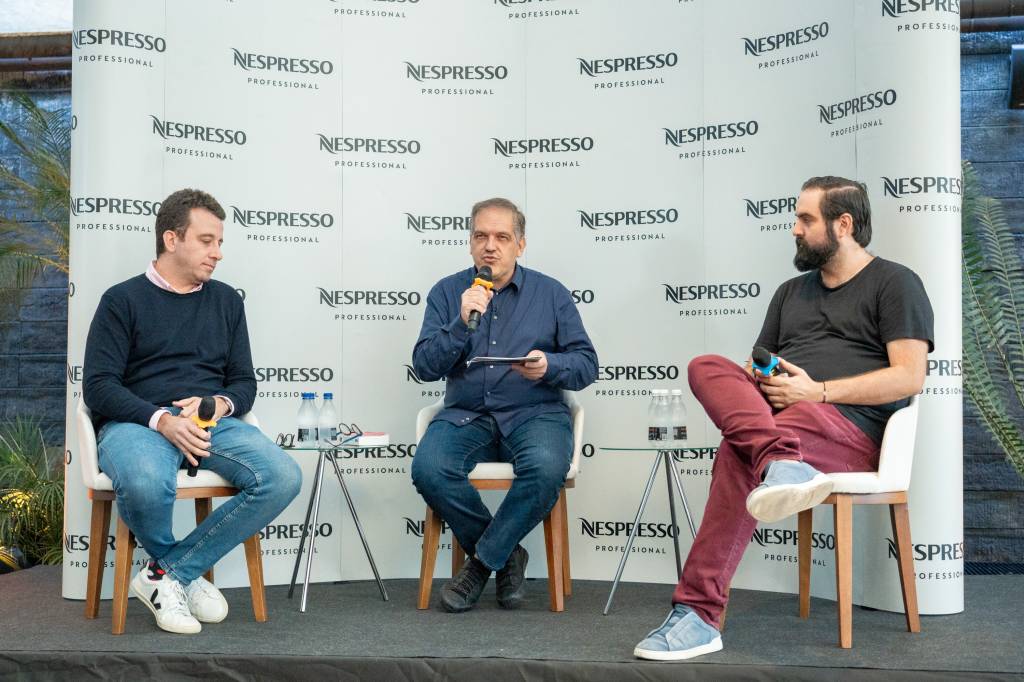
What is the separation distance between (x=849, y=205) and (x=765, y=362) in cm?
65

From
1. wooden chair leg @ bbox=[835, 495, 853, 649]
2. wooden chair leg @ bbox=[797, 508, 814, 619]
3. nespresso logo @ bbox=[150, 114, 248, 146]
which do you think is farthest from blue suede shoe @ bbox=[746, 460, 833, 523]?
nespresso logo @ bbox=[150, 114, 248, 146]

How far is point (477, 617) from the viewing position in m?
3.12

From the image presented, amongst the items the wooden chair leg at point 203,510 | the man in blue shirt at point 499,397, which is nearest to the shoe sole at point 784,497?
the man in blue shirt at point 499,397

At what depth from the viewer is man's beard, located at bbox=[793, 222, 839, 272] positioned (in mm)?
3006

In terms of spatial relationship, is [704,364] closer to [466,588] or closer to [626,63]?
[466,588]

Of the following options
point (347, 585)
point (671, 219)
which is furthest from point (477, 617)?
point (671, 219)

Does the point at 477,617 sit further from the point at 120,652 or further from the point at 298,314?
the point at 298,314

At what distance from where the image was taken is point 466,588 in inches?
126

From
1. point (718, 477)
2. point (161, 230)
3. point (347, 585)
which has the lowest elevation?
point (347, 585)

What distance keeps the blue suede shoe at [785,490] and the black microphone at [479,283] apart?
1.10m

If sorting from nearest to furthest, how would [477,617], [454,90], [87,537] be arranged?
[477,617] < [87,537] < [454,90]

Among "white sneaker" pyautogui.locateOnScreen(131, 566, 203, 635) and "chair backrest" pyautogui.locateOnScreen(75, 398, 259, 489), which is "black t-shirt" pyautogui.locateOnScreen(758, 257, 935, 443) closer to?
"white sneaker" pyautogui.locateOnScreen(131, 566, 203, 635)

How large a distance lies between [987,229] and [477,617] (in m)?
2.84

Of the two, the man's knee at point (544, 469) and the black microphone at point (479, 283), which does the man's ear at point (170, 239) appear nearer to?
the black microphone at point (479, 283)
